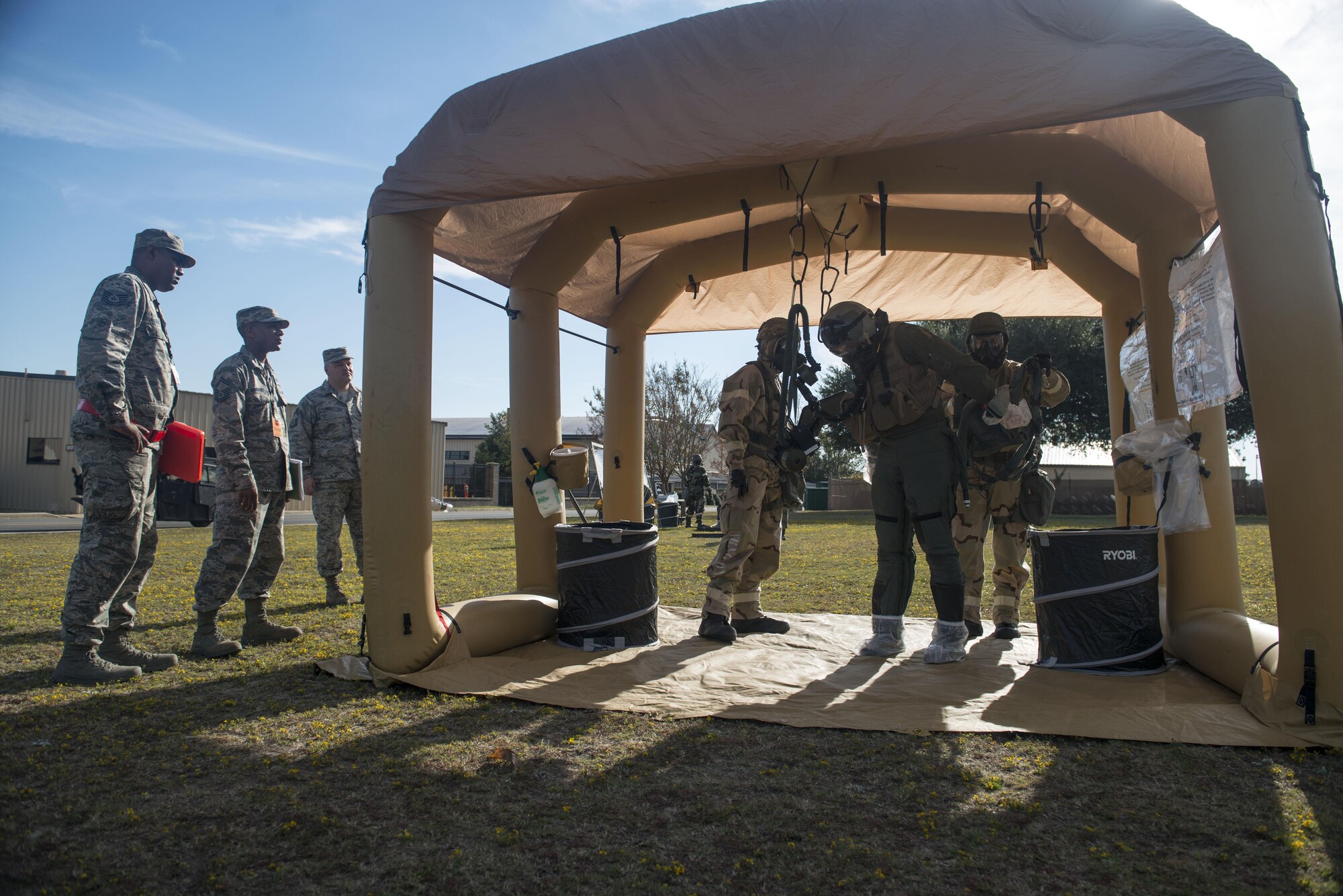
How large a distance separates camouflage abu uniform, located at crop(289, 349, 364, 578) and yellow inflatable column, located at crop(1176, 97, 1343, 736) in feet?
20.1

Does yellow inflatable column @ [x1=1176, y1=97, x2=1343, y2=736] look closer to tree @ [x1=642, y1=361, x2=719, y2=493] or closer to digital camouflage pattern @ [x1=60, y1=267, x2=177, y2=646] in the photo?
digital camouflage pattern @ [x1=60, y1=267, x2=177, y2=646]

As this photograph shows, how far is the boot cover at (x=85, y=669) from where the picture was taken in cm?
404

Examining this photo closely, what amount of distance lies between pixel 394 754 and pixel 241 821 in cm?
67

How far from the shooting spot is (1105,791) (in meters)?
2.67

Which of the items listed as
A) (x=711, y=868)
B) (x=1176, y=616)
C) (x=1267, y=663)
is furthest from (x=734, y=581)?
(x=711, y=868)

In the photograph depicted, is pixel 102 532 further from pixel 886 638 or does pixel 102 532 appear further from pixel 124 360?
pixel 886 638

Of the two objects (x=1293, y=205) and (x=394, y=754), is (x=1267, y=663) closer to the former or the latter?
(x=1293, y=205)

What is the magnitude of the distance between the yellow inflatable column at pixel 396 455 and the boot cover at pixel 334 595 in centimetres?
266

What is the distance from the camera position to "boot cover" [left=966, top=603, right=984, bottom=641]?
543 centimetres

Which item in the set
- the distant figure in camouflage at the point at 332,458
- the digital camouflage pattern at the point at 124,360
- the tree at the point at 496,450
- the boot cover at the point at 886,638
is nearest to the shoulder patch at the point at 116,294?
the digital camouflage pattern at the point at 124,360

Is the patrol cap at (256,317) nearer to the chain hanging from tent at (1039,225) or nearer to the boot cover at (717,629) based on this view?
the boot cover at (717,629)

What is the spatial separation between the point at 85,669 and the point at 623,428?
12.9 ft

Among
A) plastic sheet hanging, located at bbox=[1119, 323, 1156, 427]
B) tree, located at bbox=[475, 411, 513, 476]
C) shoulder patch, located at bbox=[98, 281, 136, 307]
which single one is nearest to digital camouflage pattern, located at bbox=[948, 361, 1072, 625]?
plastic sheet hanging, located at bbox=[1119, 323, 1156, 427]

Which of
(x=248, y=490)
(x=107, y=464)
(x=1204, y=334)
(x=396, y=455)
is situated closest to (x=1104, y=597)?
(x=1204, y=334)
